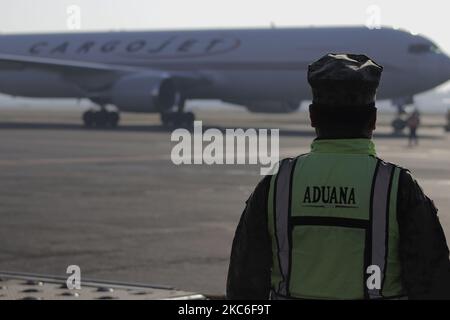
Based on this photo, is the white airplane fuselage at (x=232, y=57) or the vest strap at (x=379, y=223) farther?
the white airplane fuselage at (x=232, y=57)

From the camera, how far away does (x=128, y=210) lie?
14.2 m

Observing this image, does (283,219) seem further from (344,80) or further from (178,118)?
(178,118)

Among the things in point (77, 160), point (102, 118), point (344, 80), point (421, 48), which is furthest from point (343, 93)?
point (102, 118)

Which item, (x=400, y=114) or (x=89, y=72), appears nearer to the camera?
(x=400, y=114)

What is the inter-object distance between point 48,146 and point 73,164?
6.75 m

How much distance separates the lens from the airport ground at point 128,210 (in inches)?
381

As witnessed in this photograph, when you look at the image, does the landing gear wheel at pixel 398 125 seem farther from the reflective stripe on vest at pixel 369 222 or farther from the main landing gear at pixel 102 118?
the reflective stripe on vest at pixel 369 222

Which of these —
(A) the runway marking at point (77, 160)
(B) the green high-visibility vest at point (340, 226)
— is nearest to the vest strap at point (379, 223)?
(B) the green high-visibility vest at point (340, 226)

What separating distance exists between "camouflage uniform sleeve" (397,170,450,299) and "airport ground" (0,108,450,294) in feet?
17.6

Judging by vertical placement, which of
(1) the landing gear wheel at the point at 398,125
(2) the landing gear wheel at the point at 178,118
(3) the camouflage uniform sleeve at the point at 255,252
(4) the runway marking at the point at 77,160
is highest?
(2) the landing gear wheel at the point at 178,118

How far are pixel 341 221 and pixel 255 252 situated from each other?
0.30m

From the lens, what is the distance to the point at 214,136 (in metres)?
37.4

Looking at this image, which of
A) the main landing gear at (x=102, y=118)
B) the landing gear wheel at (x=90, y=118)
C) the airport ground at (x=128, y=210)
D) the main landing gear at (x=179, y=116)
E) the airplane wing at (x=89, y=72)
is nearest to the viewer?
the airport ground at (x=128, y=210)

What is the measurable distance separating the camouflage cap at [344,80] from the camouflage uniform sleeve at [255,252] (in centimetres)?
33
